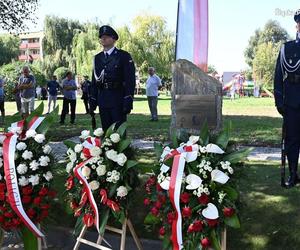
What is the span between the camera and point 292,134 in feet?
16.8

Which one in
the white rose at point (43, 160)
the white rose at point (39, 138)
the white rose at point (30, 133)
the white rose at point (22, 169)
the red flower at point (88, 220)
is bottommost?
the red flower at point (88, 220)

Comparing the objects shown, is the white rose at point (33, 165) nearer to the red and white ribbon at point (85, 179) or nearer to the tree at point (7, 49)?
the red and white ribbon at point (85, 179)

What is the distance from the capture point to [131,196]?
13.2 feet

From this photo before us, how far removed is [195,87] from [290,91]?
12.2 feet

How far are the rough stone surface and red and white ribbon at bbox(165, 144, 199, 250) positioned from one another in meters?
4.93

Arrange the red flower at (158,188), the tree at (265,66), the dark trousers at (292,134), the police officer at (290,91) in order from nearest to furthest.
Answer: the red flower at (158,188), the police officer at (290,91), the dark trousers at (292,134), the tree at (265,66)

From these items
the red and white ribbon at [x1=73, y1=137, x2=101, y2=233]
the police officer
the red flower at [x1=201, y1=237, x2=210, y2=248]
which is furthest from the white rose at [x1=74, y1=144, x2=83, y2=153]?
the police officer

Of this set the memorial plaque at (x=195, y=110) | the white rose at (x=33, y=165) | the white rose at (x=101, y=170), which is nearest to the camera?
the white rose at (x=101, y=170)

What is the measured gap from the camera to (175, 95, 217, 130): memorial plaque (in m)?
8.34

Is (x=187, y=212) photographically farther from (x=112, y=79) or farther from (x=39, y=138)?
(x=112, y=79)

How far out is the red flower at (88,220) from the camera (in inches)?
154

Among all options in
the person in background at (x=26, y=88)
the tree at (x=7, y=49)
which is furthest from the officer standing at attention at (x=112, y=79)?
the tree at (x=7, y=49)

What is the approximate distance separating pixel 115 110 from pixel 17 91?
9.87 metres

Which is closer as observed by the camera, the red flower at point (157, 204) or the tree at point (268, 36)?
the red flower at point (157, 204)
